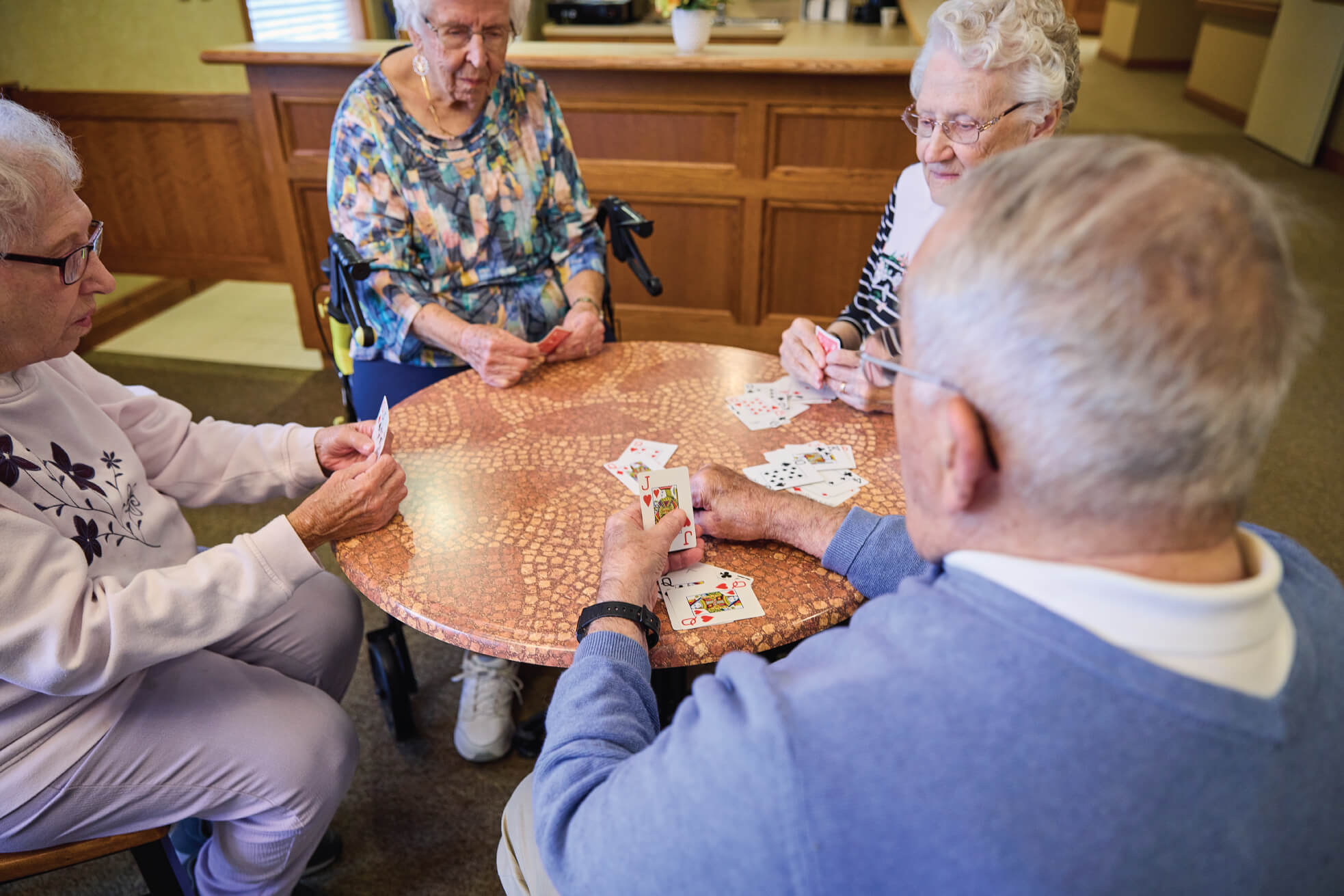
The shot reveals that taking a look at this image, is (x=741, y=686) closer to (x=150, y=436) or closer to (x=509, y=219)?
(x=150, y=436)

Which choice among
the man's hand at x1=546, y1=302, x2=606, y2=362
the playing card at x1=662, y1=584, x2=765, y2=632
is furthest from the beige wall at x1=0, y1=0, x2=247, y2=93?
the playing card at x1=662, y1=584, x2=765, y2=632

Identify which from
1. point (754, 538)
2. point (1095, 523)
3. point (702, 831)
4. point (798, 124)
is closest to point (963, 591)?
point (1095, 523)

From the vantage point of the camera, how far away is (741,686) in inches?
27.1

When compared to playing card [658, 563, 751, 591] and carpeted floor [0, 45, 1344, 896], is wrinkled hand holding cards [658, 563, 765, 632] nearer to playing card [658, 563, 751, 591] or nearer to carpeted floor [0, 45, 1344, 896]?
playing card [658, 563, 751, 591]

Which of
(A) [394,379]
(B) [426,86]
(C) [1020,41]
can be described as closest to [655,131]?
(B) [426,86]

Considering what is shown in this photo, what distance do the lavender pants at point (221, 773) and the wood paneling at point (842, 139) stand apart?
2722mm

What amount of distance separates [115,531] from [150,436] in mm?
289

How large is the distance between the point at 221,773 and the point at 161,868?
7.0 inches

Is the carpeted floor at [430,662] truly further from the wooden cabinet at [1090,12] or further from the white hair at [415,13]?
the wooden cabinet at [1090,12]

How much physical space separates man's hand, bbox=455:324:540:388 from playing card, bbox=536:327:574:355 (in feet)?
0.13

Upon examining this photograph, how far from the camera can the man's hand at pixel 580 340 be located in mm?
1867

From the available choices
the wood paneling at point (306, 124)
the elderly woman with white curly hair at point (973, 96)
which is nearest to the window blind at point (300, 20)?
the wood paneling at point (306, 124)

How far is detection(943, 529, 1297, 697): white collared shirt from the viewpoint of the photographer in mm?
597

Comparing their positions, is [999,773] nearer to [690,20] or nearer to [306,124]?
[690,20]
